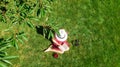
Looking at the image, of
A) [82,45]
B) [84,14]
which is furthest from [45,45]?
[84,14]

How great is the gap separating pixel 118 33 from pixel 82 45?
1.84 meters

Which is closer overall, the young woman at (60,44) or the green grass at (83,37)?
the young woman at (60,44)

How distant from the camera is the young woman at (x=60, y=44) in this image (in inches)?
391

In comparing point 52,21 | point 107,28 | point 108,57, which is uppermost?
point 52,21

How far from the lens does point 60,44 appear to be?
10.1 m

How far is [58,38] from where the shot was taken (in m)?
9.92

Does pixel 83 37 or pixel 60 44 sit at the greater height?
pixel 60 44

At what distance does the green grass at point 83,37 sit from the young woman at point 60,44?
0.24 metres

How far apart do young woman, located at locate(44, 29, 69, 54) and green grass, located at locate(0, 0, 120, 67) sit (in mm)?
240

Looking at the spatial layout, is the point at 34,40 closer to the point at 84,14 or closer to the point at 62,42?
the point at 62,42

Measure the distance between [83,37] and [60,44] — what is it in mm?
1355

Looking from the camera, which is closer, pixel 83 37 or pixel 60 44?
pixel 60 44

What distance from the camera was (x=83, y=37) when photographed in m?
11.1

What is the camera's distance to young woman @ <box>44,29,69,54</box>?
9938mm
